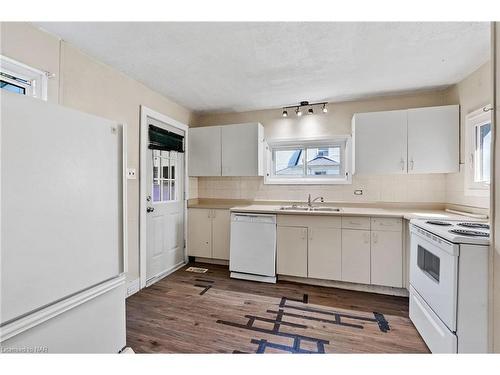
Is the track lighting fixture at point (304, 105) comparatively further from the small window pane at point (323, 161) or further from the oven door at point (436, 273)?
the oven door at point (436, 273)

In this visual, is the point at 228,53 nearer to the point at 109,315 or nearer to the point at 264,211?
the point at 264,211

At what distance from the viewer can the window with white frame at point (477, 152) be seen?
2.20m

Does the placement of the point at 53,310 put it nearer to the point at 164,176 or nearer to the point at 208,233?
the point at 164,176

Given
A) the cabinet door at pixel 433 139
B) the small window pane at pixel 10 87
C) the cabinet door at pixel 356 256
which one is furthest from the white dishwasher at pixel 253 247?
the small window pane at pixel 10 87

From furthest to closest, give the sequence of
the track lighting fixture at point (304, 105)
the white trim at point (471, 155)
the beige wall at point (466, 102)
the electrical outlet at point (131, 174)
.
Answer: the track lighting fixture at point (304, 105), the electrical outlet at point (131, 174), the white trim at point (471, 155), the beige wall at point (466, 102)

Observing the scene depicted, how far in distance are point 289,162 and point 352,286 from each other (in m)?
1.90

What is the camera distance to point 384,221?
2488 millimetres

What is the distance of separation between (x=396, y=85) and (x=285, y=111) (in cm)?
137

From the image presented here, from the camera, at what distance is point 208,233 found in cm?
338

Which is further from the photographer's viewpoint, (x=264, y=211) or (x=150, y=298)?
(x=264, y=211)

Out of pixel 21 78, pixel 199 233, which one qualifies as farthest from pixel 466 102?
pixel 21 78

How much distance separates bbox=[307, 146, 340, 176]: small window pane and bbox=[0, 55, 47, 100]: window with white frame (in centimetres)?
305

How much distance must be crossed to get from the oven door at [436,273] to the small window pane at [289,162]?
5.98ft
